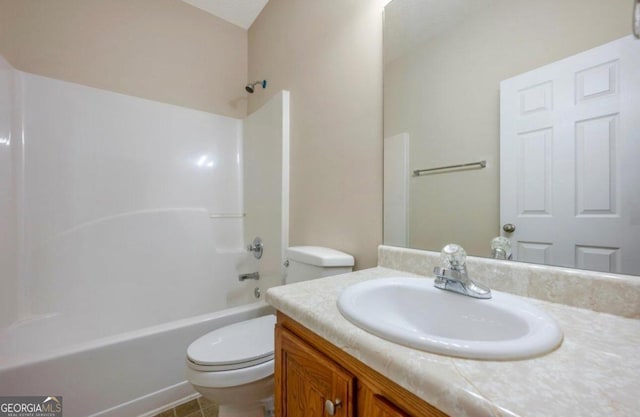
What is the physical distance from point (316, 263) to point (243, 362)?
0.46m

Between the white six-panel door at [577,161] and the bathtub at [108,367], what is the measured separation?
1367 mm

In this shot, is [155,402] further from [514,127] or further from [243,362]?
[514,127]

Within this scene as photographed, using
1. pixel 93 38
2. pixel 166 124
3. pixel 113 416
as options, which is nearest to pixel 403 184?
pixel 113 416

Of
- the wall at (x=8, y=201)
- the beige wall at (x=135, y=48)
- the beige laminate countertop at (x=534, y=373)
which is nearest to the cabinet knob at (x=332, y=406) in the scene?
the beige laminate countertop at (x=534, y=373)

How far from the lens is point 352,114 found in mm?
1168

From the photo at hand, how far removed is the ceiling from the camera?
74.3 inches

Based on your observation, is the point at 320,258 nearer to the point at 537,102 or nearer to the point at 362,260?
the point at 362,260

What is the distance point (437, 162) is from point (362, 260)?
20.5 inches

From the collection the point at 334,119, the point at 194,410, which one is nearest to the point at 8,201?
the point at 194,410

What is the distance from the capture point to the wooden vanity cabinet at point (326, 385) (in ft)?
1.29

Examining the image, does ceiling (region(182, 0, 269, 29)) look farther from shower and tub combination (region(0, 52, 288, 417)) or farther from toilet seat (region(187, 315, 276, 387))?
toilet seat (region(187, 315, 276, 387))

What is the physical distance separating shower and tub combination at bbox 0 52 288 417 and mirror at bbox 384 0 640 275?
0.89 m

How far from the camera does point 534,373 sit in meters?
0.33

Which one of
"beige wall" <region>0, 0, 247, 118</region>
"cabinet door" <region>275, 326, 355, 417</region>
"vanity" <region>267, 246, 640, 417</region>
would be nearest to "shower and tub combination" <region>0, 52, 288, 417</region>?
"beige wall" <region>0, 0, 247, 118</region>
